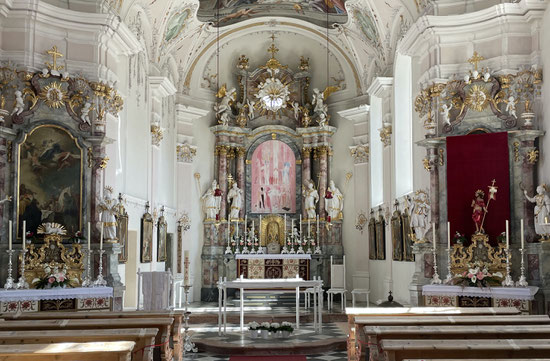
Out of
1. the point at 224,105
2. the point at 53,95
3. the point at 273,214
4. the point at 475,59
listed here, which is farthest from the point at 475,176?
the point at 224,105

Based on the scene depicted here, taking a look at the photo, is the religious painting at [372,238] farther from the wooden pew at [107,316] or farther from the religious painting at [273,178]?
the wooden pew at [107,316]

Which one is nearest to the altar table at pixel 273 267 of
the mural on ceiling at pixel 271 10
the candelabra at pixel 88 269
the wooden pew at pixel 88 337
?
the mural on ceiling at pixel 271 10

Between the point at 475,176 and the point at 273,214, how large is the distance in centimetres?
1006

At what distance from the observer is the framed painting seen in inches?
738

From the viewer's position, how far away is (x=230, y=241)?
22.1 meters

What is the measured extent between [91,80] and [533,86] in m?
8.34

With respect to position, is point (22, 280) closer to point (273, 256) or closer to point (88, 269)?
point (88, 269)

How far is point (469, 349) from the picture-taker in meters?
5.71

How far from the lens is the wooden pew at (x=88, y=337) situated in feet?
21.3

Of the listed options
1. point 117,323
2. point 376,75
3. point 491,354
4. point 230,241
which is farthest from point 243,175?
point 491,354

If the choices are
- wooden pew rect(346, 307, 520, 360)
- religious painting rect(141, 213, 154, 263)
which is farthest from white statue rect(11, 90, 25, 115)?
wooden pew rect(346, 307, 520, 360)

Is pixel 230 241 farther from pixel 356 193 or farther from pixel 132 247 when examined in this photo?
pixel 132 247

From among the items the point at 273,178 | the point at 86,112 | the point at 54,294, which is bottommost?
the point at 54,294

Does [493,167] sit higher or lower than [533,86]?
lower
